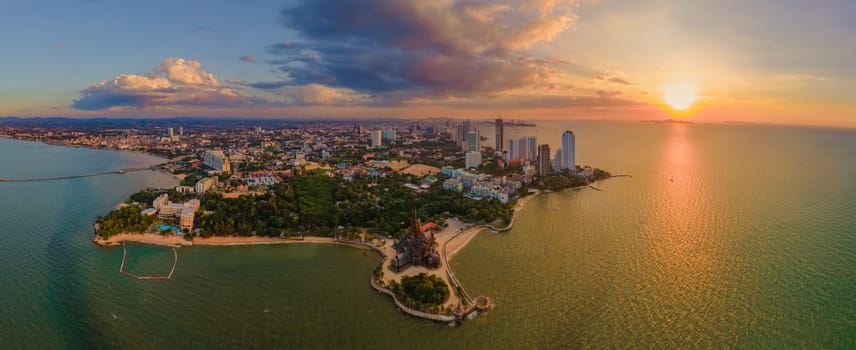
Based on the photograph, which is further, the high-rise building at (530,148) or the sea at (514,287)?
the high-rise building at (530,148)

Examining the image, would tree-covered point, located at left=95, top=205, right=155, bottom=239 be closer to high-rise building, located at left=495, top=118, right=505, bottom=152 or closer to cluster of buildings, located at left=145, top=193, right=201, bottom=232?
cluster of buildings, located at left=145, top=193, right=201, bottom=232

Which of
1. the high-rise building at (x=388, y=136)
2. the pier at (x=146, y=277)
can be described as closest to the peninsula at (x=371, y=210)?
the pier at (x=146, y=277)

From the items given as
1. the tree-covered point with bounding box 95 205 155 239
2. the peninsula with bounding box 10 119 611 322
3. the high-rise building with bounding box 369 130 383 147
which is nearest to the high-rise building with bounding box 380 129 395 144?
the high-rise building with bounding box 369 130 383 147

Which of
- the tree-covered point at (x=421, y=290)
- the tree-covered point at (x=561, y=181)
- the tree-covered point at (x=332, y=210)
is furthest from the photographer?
the tree-covered point at (x=561, y=181)

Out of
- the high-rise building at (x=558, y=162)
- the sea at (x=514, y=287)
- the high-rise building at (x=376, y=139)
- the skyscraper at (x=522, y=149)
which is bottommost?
the sea at (x=514, y=287)

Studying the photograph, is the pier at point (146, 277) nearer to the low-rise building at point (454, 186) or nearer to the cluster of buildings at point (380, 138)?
the low-rise building at point (454, 186)

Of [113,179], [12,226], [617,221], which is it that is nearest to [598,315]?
[617,221]

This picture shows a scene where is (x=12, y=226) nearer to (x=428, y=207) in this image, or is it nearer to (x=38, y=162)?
(x=428, y=207)
